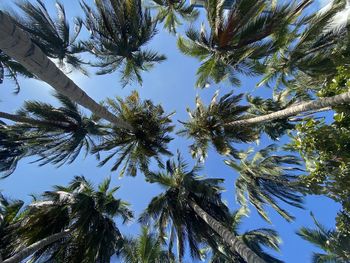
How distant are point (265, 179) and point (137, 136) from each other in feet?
19.6

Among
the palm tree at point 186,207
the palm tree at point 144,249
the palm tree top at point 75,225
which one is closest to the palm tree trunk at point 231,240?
the palm tree at point 186,207

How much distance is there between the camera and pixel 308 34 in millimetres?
9742

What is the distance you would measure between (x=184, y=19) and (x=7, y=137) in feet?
32.5

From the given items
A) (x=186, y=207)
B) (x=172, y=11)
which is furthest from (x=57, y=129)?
(x=172, y=11)

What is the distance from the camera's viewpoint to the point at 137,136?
1370 cm

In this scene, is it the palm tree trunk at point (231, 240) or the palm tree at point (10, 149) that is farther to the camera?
the palm tree at point (10, 149)

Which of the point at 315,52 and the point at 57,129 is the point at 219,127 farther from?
the point at 57,129

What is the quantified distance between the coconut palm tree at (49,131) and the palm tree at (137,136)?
3.56 ft

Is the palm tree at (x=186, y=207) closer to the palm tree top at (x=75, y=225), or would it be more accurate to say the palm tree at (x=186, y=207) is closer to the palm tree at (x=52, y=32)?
the palm tree top at (x=75, y=225)

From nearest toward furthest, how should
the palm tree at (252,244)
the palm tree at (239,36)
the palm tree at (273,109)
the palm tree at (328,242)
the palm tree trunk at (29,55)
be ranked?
the palm tree trunk at (29,55) < the palm tree at (328,242) < the palm tree at (239,36) < the palm tree at (252,244) < the palm tree at (273,109)

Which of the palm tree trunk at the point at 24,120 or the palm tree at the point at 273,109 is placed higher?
the palm tree at the point at 273,109

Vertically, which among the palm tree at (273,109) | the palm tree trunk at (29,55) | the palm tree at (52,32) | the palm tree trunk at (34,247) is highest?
the palm tree at (273,109)

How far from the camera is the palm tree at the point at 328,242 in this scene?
7.69m

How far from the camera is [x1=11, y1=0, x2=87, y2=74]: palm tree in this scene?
809cm
